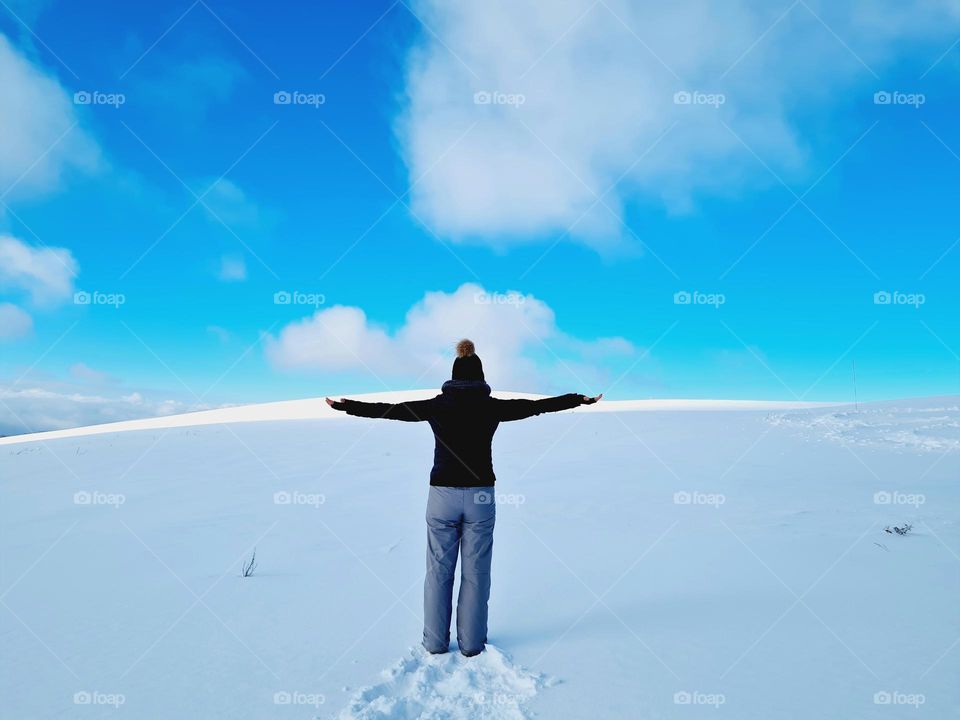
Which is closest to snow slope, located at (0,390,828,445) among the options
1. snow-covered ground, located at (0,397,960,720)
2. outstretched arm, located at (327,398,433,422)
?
snow-covered ground, located at (0,397,960,720)

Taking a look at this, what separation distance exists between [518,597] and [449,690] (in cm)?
166

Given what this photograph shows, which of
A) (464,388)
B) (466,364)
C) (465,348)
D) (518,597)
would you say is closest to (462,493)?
(464,388)

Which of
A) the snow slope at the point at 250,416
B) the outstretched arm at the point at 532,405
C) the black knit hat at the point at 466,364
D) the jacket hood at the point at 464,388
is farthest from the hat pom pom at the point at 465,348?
the snow slope at the point at 250,416

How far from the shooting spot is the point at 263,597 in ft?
15.6

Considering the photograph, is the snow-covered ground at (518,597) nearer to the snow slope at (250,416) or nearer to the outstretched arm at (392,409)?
the outstretched arm at (392,409)

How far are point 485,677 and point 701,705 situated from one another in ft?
4.42

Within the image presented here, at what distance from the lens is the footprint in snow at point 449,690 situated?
3019 mm

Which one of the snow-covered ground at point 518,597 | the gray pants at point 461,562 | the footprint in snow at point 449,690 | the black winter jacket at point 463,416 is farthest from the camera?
the black winter jacket at point 463,416

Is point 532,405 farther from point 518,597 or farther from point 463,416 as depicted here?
point 518,597

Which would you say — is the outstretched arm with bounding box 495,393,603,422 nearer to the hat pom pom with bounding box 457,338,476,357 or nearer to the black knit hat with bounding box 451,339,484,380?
the black knit hat with bounding box 451,339,484,380

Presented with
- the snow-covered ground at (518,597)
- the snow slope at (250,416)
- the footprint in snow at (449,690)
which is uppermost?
the snow slope at (250,416)

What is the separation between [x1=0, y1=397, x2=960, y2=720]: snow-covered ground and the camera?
3209mm

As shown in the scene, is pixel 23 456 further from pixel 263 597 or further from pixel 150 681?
pixel 150 681

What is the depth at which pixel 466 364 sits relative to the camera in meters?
4.17
